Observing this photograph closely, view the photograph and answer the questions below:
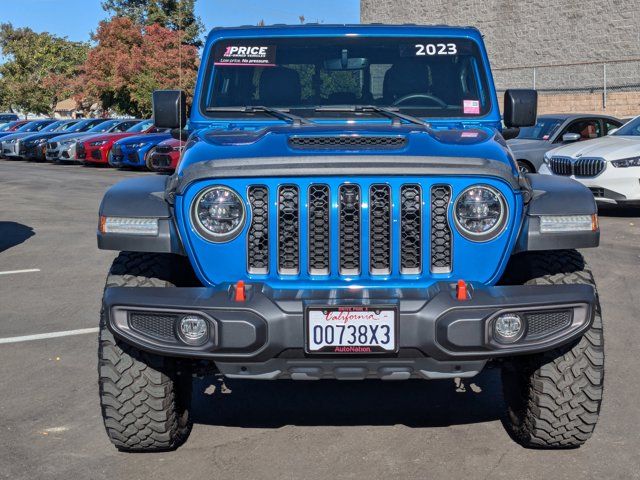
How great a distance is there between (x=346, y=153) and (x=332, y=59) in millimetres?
1739

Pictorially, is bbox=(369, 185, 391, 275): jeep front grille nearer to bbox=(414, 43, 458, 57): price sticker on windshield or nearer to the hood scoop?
the hood scoop

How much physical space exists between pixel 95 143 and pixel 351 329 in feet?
83.0

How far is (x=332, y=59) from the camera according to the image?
586 cm

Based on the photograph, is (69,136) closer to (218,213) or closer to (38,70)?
(218,213)

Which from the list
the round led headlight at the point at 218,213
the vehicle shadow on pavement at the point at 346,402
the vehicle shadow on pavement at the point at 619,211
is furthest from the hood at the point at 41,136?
the round led headlight at the point at 218,213

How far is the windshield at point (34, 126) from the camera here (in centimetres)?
3803

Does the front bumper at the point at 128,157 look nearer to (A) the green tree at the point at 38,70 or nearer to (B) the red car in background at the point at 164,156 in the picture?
(B) the red car in background at the point at 164,156

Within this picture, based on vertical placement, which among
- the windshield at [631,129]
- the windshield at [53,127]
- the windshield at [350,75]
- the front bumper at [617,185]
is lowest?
the windshield at [53,127]

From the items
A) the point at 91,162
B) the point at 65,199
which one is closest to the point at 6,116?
the point at 91,162

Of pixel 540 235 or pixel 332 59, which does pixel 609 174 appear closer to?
pixel 332 59

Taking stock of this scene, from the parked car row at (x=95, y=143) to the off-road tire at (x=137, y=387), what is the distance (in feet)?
53.6

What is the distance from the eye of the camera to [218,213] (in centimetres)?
427

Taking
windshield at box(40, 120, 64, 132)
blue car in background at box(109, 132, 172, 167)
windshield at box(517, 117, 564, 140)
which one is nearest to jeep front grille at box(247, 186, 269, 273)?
windshield at box(517, 117, 564, 140)

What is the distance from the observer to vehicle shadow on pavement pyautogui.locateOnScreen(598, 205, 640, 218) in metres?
14.4
